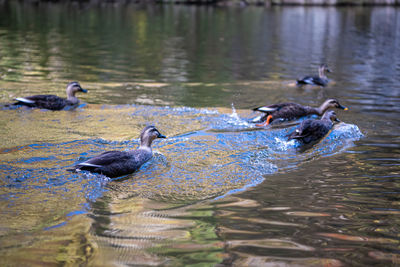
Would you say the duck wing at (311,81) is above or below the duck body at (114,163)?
below

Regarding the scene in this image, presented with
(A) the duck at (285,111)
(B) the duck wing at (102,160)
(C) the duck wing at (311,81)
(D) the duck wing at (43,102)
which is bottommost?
(C) the duck wing at (311,81)

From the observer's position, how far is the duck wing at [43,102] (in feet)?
36.0

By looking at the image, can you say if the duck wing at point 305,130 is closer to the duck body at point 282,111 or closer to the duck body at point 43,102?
the duck body at point 282,111

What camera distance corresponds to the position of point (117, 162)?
7254 mm

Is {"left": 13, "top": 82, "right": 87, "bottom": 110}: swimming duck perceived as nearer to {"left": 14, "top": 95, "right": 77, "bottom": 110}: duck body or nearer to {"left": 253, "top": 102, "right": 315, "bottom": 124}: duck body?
{"left": 14, "top": 95, "right": 77, "bottom": 110}: duck body

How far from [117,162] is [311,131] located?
4018 millimetres

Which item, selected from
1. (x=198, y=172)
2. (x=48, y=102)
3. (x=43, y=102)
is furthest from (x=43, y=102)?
(x=198, y=172)

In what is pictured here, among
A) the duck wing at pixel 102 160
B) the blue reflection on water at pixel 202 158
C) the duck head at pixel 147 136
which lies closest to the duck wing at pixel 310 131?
the blue reflection on water at pixel 202 158

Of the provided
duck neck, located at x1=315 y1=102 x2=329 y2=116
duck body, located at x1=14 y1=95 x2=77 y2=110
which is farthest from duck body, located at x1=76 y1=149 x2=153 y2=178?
duck neck, located at x1=315 y1=102 x2=329 y2=116

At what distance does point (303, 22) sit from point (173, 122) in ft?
103

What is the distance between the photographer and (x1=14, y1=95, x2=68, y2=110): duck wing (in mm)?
10984

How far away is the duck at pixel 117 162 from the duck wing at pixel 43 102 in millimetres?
3865

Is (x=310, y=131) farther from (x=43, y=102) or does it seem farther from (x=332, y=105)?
(x=43, y=102)

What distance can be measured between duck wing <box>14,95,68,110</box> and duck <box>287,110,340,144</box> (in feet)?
17.4
